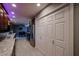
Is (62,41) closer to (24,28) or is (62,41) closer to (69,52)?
(69,52)

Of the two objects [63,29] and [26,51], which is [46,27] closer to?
[63,29]

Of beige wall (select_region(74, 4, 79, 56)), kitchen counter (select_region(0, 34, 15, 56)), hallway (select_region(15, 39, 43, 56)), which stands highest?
beige wall (select_region(74, 4, 79, 56))

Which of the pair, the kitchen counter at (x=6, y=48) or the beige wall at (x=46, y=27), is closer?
the kitchen counter at (x=6, y=48)

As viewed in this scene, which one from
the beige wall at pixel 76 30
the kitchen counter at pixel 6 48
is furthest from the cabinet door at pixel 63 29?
the kitchen counter at pixel 6 48

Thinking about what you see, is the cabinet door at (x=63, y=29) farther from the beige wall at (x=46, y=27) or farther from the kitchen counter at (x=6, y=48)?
the kitchen counter at (x=6, y=48)

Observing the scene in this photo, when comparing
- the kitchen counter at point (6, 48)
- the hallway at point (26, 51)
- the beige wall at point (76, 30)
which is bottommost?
the hallway at point (26, 51)

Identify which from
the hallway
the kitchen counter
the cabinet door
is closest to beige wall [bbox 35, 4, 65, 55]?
the cabinet door

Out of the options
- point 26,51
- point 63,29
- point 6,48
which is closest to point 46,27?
point 63,29

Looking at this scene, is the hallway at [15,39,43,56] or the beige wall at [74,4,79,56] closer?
the beige wall at [74,4,79,56]

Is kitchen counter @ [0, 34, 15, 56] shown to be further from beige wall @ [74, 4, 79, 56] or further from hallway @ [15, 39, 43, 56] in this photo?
hallway @ [15, 39, 43, 56]

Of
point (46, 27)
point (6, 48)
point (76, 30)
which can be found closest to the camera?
point (6, 48)

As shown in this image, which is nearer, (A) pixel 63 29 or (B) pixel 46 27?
(A) pixel 63 29

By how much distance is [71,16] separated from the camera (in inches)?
85.6

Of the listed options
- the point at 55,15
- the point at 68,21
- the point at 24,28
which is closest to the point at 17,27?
the point at 24,28
